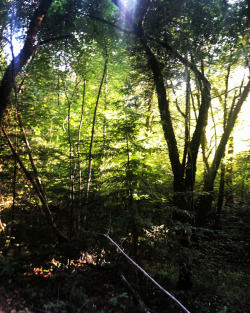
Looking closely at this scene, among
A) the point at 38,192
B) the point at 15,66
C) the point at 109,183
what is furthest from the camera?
the point at 38,192

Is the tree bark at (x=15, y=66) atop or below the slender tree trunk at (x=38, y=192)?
atop

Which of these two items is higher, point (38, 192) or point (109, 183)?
point (109, 183)

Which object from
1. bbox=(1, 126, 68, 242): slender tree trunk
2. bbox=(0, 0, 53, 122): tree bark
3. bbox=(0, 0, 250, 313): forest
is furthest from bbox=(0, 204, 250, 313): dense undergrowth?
Result: bbox=(0, 0, 53, 122): tree bark

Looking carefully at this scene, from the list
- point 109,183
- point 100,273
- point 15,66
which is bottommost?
point 100,273

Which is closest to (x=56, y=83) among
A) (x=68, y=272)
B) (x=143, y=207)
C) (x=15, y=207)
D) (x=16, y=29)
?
(x=16, y=29)

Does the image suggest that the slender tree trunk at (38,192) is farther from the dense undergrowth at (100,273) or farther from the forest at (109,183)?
the dense undergrowth at (100,273)


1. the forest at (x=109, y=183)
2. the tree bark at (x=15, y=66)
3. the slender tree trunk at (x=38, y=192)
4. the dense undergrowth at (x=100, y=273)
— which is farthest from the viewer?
the slender tree trunk at (x=38, y=192)

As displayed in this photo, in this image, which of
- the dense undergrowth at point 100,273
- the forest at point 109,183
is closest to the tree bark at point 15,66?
the forest at point 109,183

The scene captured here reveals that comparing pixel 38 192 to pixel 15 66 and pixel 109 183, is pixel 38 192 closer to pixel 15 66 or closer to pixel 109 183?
pixel 109 183

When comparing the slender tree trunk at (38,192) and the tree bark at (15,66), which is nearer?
the tree bark at (15,66)

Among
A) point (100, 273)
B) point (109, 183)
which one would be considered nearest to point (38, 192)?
point (109, 183)

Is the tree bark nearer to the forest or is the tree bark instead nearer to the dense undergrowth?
the forest

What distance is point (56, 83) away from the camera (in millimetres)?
7785

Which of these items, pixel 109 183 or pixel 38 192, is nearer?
pixel 109 183
